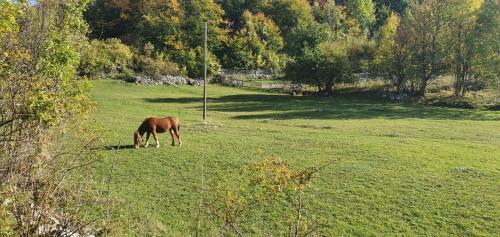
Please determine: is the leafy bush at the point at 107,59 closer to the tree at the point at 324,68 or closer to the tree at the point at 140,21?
the tree at the point at 140,21

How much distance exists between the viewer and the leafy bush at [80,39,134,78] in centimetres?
4947

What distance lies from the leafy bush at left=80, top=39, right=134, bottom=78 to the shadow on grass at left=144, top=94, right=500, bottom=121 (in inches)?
538

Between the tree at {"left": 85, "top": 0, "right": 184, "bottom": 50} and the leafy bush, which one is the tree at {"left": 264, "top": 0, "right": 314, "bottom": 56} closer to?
the tree at {"left": 85, "top": 0, "right": 184, "bottom": 50}

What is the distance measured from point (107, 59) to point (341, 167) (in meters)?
43.5

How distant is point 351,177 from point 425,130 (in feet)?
43.0

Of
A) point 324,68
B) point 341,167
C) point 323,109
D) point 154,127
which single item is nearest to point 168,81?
point 324,68

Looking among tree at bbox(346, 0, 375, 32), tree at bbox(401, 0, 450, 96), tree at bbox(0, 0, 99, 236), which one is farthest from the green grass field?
tree at bbox(346, 0, 375, 32)

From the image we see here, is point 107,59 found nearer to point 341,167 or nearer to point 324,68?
point 324,68

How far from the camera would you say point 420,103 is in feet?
139

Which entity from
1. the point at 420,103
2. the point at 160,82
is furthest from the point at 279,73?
the point at 420,103

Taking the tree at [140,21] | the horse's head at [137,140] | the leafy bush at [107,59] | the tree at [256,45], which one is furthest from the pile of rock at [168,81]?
the horse's head at [137,140]

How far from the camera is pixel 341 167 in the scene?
16.4 m

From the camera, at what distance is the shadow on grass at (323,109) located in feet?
109

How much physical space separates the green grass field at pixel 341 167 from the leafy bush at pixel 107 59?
18556 mm
